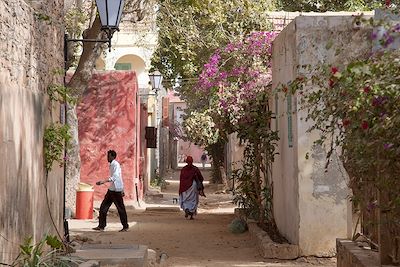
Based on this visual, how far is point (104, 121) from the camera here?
23734 millimetres

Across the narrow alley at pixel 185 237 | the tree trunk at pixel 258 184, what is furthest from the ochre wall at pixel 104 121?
the tree trunk at pixel 258 184

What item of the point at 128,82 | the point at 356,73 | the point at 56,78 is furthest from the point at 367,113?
the point at 128,82

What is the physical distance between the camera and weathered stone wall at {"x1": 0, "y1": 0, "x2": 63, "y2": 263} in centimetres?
734

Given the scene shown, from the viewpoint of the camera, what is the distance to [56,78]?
1057 centimetres

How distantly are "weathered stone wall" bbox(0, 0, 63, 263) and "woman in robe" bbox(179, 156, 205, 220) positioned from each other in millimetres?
10499

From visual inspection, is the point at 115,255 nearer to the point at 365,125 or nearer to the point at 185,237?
the point at 365,125

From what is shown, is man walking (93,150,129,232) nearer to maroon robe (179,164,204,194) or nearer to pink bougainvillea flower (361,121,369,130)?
maroon robe (179,164,204,194)

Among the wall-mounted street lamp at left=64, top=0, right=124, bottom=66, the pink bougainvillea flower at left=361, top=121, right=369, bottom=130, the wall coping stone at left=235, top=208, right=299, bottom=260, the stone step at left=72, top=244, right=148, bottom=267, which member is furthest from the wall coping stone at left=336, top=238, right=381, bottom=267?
the wall-mounted street lamp at left=64, top=0, right=124, bottom=66

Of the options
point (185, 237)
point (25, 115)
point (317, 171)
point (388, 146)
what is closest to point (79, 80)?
point (185, 237)

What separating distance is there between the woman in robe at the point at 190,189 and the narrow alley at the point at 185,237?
1.00 feet

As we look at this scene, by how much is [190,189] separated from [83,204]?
309cm

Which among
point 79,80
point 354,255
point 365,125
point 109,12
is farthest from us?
point 79,80

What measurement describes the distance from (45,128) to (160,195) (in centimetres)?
2138

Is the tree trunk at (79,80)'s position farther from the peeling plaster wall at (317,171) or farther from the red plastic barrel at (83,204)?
the peeling plaster wall at (317,171)
